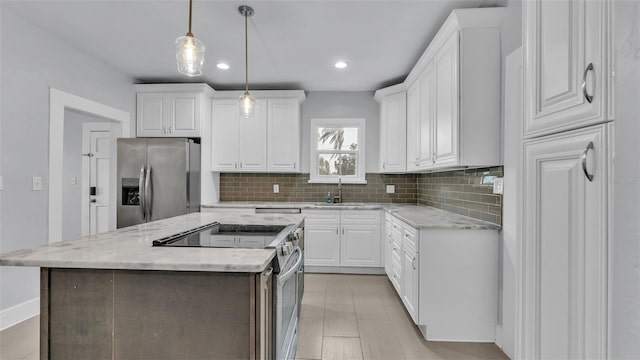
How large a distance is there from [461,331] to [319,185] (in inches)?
108

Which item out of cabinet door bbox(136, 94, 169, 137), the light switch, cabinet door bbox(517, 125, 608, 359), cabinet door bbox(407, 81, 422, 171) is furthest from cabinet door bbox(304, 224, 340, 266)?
cabinet door bbox(517, 125, 608, 359)

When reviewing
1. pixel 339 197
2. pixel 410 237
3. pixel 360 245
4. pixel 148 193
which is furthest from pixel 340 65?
pixel 148 193

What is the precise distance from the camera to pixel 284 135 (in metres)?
4.32

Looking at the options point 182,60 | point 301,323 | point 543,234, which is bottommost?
point 301,323

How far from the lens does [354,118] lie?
4.61 meters

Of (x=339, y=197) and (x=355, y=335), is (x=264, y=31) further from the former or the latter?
(x=355, y=335)

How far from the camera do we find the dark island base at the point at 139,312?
124cm

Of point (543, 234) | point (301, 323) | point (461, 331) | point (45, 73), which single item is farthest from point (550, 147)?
point (45, 73)

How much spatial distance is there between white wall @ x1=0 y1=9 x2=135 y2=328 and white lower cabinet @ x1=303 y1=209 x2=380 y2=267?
8.79 ft

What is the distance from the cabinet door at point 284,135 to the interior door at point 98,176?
266 cm

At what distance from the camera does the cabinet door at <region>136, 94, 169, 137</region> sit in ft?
13.6

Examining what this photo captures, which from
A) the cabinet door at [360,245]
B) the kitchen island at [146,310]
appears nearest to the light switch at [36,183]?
the kitchen island at [146,310]

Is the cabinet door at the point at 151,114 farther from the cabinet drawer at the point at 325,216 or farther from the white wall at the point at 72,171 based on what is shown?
the cabinet drawer at the point at 325,216

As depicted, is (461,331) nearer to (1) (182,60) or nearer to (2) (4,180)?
(1) (182,60)
